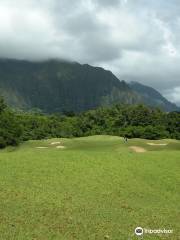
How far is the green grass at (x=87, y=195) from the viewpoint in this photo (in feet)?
75.9

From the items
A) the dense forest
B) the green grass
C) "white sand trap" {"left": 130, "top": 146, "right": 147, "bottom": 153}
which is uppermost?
the dense forest

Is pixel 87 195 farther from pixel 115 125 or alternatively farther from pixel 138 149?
pixel 115 125

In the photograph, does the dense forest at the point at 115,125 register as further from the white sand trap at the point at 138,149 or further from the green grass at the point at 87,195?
the green grass at the point at 87,195

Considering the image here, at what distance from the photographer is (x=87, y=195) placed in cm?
3172

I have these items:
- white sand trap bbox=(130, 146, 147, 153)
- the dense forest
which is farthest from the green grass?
the dense forest

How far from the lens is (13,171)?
37.8 metres

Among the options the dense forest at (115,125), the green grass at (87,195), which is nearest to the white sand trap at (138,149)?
the green grass at (87,195)

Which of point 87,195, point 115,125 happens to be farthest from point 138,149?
Answer: point 115,125

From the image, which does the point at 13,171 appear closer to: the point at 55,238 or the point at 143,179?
the point at 143,179

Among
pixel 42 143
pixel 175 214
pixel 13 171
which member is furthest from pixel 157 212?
pixel 42 143

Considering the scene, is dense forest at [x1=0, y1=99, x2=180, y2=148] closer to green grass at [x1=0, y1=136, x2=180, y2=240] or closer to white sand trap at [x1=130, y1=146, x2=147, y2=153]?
white sand trap at [x1=130, y1=146, x2=147, y2=153]

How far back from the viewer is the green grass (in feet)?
75.9

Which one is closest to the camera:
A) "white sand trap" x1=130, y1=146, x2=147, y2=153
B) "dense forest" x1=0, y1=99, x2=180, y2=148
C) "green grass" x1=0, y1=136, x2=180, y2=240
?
"green grass" x1=0, y1=136, x2=180, y2=240

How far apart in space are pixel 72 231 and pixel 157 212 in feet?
25.9
